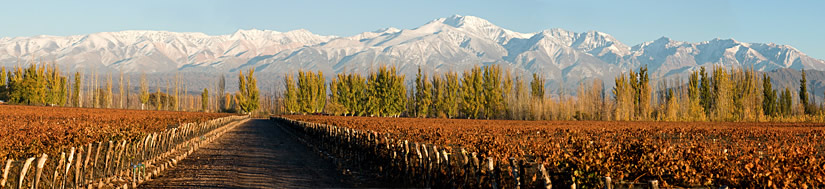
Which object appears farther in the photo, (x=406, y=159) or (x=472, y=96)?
(x=472, y=96)

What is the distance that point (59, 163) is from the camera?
34.6ft

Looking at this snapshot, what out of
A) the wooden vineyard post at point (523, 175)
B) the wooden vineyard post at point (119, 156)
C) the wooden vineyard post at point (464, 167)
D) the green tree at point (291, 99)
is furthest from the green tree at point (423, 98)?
the wooden vineyard post at point (523, 175)

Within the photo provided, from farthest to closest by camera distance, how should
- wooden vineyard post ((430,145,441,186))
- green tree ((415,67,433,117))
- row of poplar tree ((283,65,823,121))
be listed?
green tree ((415,67,433,117)) → row of poplar tree ((283,65,823,121)) → wooden vineyard post ((430,145,441,186))

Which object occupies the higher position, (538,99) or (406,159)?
(538,99)

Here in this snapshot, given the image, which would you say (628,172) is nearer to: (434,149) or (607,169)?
(607,169)

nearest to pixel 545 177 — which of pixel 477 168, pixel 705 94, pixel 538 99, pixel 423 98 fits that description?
pixel 477 168

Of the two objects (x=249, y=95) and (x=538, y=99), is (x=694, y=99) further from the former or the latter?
(x=249, y=95)

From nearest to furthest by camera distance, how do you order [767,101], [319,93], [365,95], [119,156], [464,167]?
[464,167], [119,156], [767,101], [365,95], [319,93]

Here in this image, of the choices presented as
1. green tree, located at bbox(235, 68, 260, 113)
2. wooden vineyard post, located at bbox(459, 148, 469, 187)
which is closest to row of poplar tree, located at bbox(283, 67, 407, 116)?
green tree, located at bbox(235, 68, 260, 113)

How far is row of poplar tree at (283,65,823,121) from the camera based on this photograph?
82500 mm

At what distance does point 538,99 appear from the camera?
Result: 94.2 meters

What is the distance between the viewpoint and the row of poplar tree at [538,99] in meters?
82.5

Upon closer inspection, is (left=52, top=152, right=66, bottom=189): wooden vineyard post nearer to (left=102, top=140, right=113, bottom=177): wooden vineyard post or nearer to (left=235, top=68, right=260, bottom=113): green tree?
(left=102, top=140, right=113, bottom=177): wooden vineyard post

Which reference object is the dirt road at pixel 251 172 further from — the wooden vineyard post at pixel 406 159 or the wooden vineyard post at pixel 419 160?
the wooden vineyard post at pixel 419 160
